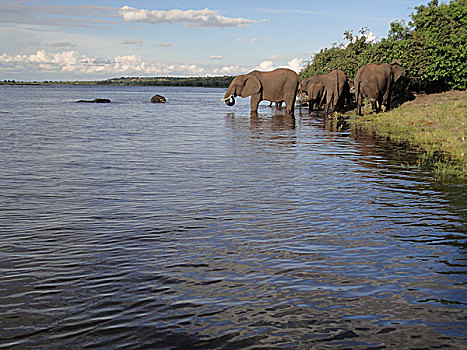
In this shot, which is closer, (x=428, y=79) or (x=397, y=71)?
(x=397, y=71)

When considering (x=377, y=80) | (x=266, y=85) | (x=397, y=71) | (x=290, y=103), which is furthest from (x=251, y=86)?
(x=397, y=71)

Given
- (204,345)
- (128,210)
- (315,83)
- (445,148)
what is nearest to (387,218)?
(128,210)

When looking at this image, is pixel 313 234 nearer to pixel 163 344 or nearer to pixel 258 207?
pixel 258 207

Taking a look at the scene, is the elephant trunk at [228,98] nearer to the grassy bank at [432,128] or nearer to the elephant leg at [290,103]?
the elephant leg at [290,103]

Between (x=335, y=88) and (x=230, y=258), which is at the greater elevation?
(x=335, y=88)

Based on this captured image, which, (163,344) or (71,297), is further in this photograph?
(71,297)

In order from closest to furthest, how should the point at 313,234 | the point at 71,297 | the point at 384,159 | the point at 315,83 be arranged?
the point at 71,297 → the point at 313,234 → the point at 384,159 → the point at 315,83

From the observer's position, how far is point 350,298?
541 cm

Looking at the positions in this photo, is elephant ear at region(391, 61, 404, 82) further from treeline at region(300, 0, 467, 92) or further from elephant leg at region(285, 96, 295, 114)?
elephant leg at region(285, 96, 295, 114)

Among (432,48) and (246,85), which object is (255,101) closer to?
(246,85)

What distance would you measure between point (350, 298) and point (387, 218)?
3.67 metres

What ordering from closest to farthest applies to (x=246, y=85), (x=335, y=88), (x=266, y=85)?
(x=335, y=88)
(x=246, y=85)
(x=266, y=85)

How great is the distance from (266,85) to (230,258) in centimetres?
3155

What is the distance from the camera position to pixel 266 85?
122 ft
